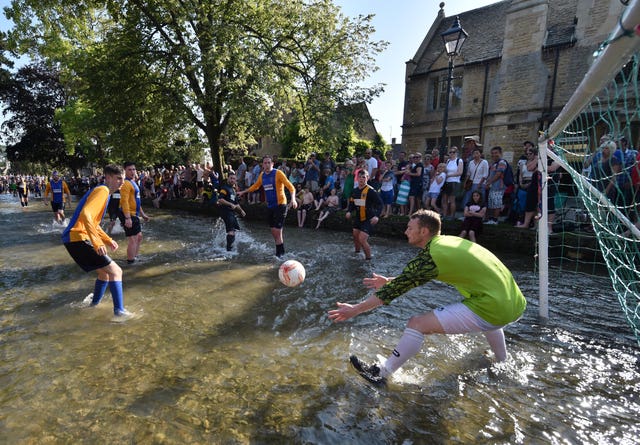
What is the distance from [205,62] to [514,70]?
15.3m

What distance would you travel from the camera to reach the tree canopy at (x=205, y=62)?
1515 centimetres

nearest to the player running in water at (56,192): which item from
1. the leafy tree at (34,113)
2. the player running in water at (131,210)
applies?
the player running in water at (131,210)

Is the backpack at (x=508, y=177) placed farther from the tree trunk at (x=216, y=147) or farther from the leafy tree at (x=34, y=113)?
the leafy tree at (x=34, y=113)

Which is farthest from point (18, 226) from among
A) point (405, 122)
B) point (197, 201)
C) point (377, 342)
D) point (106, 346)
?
point (405, 122)

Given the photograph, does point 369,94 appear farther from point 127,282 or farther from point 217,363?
point 217,363

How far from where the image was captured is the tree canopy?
1515 cm

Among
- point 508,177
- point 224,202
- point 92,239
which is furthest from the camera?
point 508,177

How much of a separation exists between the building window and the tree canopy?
602cm

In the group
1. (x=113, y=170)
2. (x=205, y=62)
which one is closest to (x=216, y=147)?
(x=205, y=62)

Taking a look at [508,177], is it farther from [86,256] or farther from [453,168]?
[86,256]

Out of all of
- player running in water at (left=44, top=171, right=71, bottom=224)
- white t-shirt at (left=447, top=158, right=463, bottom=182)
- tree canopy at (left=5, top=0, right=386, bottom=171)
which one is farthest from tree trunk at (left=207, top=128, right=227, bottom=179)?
white t-shirt at (left=447, top=158, right=463, bottom=182)

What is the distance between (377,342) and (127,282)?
14.9ft

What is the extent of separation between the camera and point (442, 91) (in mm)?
22781

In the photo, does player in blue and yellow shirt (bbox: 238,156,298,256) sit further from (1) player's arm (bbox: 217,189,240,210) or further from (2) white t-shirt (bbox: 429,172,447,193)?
(2) white t-shirt (bbox: 429,172,447,193)
